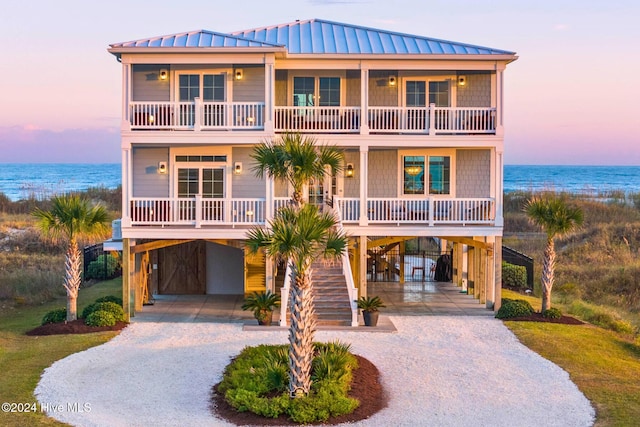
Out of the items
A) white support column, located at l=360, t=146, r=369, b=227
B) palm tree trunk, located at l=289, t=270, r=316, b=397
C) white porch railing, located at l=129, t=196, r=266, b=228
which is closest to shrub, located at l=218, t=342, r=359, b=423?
palm tree trunk, located at l=289, t=270, r=316, b=397

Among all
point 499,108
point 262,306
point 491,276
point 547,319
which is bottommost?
point 547,319

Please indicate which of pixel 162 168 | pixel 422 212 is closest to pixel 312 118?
pixel 422 212

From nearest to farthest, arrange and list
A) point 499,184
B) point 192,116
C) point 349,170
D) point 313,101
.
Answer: point 192,116 → point 499,184 → point 313,101 → point 349,170

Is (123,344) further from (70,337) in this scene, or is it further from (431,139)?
(431,139)

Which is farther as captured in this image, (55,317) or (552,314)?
(552,314)

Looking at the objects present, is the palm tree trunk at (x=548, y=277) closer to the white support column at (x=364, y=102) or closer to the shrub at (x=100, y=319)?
the white support column at (x=364, y=102)

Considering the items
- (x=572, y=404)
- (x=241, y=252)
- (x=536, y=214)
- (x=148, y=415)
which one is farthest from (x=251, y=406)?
(x=241, y=252)

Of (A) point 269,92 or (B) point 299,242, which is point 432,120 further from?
(B) point 299,242
